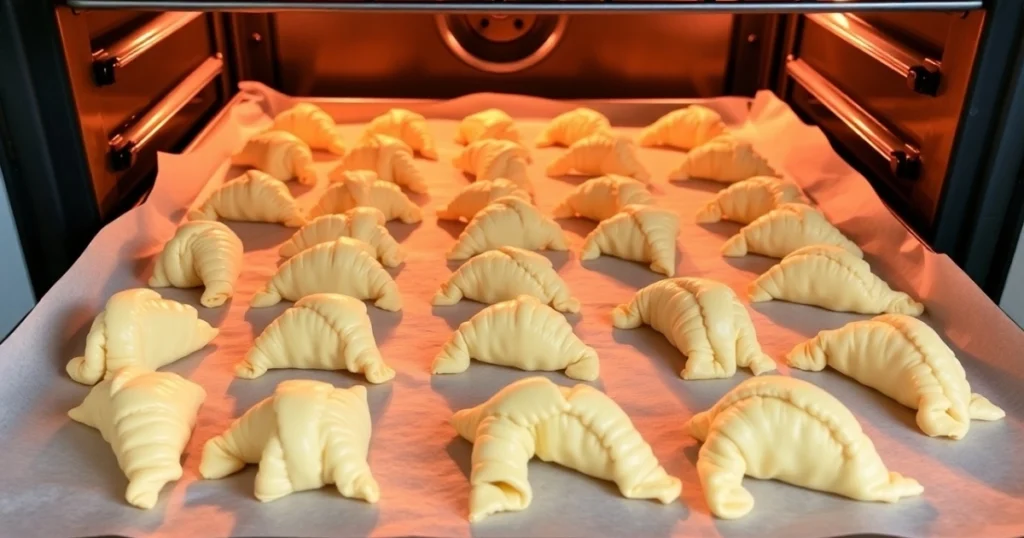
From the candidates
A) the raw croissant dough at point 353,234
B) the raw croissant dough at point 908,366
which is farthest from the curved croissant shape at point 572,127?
the raw croissant dough at point 908,366

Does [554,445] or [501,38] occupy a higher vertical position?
[501,38]

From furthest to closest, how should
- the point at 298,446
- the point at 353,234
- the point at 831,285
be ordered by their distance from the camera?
the point at 353,234 < the point at 831,285 < the point at 298,446

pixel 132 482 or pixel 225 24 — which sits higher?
pixel 225 24

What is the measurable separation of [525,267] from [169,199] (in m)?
0.70

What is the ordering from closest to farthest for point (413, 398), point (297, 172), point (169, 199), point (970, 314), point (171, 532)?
point (171, 532), point (413, 398), point (970, 314), point (169, 199), point (297, 172)

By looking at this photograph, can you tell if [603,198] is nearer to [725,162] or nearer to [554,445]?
[725,162]

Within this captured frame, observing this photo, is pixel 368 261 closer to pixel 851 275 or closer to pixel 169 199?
pixel 169 199

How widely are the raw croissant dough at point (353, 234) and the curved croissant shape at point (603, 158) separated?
476 mm

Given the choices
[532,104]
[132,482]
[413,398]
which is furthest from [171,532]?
[532,104]

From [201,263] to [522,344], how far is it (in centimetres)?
52

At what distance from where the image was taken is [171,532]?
0.87m

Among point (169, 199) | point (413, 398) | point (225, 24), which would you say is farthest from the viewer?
point (225, 24)

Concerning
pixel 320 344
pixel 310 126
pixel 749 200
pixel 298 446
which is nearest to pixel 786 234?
pixel 749 200

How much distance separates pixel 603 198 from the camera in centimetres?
157
